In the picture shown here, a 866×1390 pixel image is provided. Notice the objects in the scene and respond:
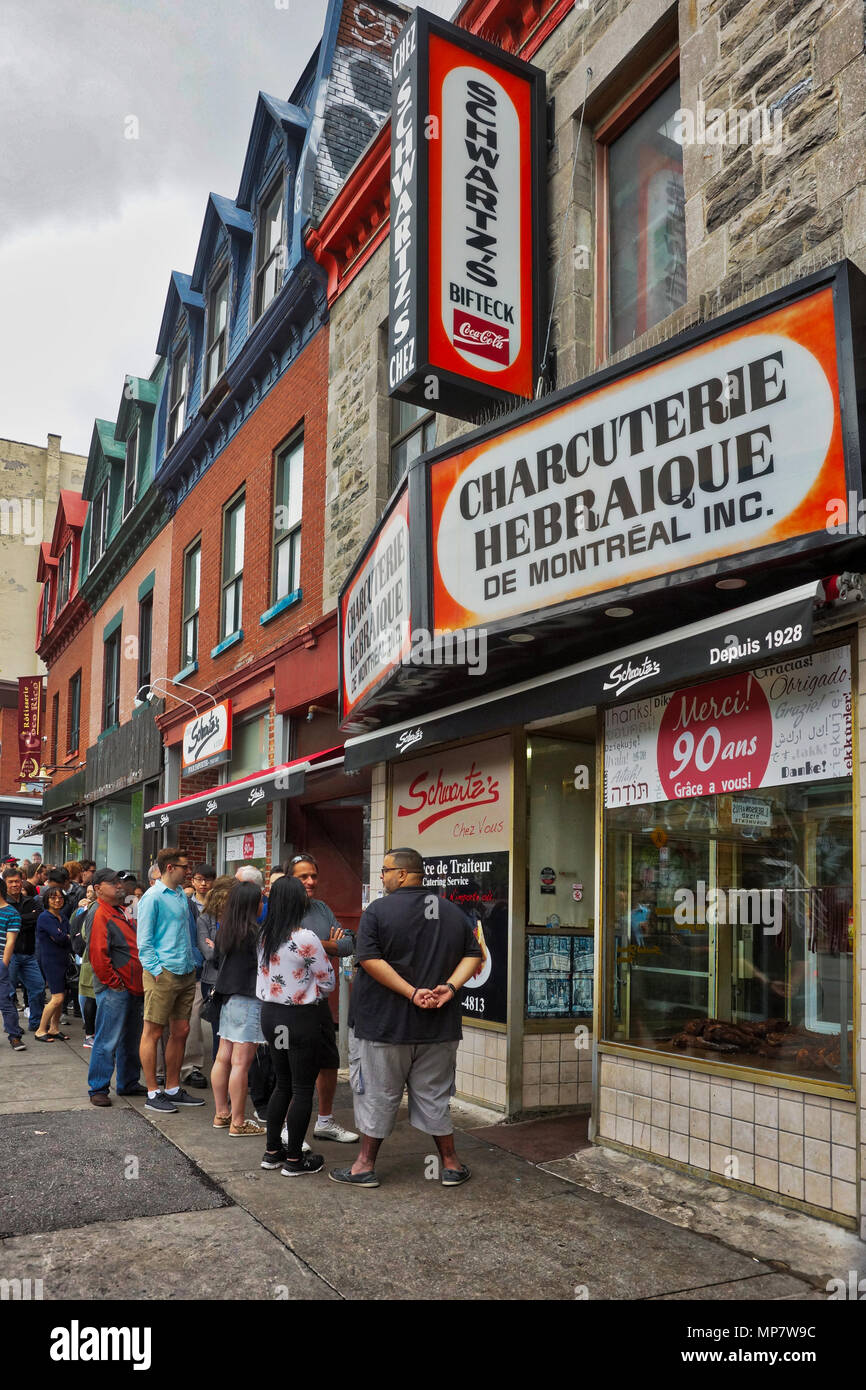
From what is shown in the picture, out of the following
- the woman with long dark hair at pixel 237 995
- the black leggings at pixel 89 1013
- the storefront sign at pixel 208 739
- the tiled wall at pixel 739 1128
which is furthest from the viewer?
the storefront sign at pixel 208 739

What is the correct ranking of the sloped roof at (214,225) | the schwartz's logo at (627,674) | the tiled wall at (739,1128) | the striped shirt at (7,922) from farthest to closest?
the sloped roof at (214,225) → the striped shirt at (7,922) → the schwartz's logo at (627,674) → the tiled wall at (739,1128)

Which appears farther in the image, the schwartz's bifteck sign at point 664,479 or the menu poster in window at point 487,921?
the menu poster in window at point 487,921

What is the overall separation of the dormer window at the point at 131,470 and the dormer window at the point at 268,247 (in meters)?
8.11

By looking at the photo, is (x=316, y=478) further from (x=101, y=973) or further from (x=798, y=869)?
(x=798, y=869)

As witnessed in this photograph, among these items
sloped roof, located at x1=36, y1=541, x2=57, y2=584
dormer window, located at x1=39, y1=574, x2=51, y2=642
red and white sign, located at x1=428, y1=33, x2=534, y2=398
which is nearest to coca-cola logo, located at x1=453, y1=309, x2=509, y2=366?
red and white sign, located at x1=428, y1=33, x2=534, y2=398

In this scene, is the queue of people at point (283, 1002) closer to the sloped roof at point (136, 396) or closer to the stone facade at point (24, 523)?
the sloped roof at point (136, 396)

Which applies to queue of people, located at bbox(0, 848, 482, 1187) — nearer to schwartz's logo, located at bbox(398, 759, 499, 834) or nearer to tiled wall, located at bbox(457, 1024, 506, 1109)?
tiled wall, located at bbox(457, 1024, 506, 1109)

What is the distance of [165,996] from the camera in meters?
8.22

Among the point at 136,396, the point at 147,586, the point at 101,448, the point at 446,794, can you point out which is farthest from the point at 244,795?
the point at 101,448

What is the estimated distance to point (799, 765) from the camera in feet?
18.4

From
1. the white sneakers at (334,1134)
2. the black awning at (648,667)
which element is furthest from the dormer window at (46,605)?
the white sneakers at (334,1134)

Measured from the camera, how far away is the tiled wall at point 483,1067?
786 centimetres

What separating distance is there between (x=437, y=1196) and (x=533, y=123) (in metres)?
7.54

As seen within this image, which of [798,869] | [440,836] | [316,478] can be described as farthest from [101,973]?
[316,478]
